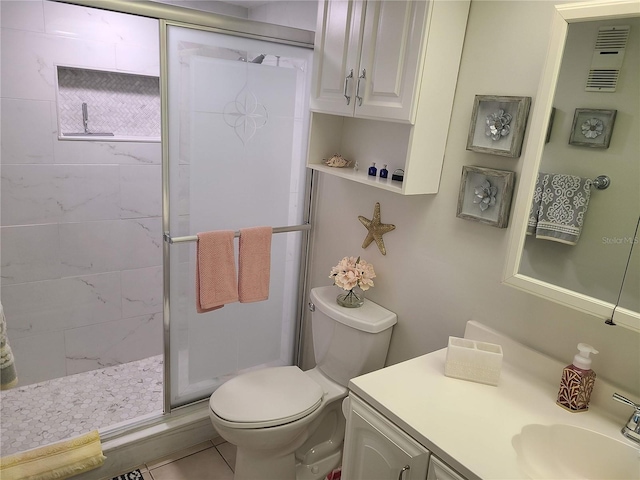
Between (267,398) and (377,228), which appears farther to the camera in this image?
(377,228)

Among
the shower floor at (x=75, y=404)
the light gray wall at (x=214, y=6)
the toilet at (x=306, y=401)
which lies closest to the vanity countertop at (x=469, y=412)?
the toilet at (x=306, y=401)

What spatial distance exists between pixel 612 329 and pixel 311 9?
6.10ft

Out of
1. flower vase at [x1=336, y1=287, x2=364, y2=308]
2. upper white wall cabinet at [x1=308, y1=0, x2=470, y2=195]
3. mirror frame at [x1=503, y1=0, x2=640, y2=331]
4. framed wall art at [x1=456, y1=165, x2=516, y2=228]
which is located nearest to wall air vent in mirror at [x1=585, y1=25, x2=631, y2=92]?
mirror frame at [x1=503, y1=0, x2=640, y2=331]

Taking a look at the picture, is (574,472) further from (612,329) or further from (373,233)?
(373,233)

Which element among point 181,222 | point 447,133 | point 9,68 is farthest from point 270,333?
point 9,68

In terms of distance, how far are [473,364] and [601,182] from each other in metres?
0.63

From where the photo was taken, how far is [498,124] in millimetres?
1540

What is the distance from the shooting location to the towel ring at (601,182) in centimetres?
124

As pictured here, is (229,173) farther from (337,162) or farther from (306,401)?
(306,401)

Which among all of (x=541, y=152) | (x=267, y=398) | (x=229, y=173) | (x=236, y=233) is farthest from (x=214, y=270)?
(x=541, y=152)

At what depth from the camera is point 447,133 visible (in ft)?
5.65

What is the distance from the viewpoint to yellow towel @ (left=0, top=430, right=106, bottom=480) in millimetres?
1900

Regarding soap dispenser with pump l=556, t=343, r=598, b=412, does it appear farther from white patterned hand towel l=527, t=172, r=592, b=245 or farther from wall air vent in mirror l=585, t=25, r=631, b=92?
wall air vent in mirror l=585, t=25, r=631, b=92

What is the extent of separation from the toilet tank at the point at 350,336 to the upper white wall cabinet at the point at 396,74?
1.82 ft
